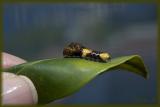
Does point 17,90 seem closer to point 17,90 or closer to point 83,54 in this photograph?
point 17,90

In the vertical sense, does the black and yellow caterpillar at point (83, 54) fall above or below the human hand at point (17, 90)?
above

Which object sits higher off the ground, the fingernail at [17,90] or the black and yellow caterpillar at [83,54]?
the black and yellow caterpillar at [83,54]

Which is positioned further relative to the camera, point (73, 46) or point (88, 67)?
point (73, 46)

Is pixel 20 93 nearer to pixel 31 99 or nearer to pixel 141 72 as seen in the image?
pixel 31 99

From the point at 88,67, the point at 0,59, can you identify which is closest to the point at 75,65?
the point at 88,67

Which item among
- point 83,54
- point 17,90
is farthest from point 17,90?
point 83,54
